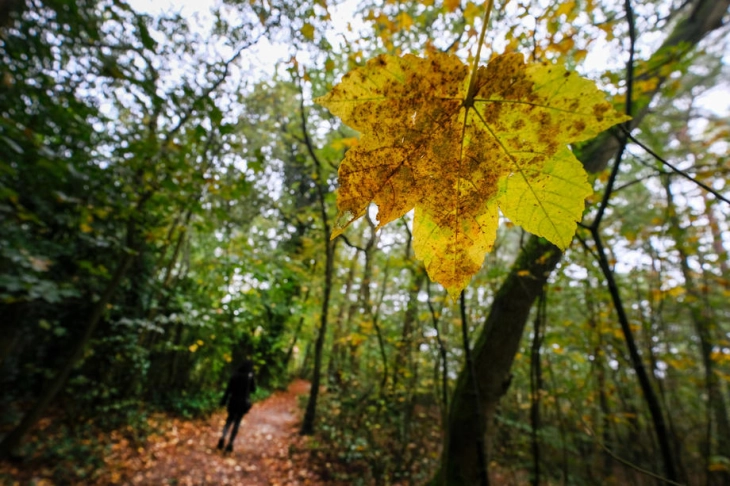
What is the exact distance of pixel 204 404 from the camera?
7082 millimetres

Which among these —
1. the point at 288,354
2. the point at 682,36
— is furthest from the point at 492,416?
the point at 288,354

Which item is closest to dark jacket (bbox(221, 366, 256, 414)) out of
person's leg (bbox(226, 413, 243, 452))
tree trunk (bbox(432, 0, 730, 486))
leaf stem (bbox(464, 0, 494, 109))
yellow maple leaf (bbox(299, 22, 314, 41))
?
person's leg (bbox(226, 413, 243, 452))

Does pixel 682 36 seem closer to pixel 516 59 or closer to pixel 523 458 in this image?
pixel 516 59

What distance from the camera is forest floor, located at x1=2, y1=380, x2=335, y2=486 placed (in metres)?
4.18

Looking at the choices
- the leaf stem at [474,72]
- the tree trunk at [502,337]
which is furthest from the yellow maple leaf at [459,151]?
the tree trunk at [502,337]

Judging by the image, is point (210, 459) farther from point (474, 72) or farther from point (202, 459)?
point (474, 72)

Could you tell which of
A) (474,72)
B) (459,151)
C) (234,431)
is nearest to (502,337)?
(459,151)

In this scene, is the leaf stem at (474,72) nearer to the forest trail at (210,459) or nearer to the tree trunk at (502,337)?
the tree trunk at (502,337)

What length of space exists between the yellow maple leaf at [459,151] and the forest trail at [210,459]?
540 cm

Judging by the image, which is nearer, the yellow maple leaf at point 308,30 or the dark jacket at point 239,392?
the yellow maple leaf at point 308,30

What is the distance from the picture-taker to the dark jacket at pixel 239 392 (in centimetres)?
551

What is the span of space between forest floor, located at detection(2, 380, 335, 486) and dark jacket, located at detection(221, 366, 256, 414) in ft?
2.43

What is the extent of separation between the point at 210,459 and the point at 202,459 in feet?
0.39

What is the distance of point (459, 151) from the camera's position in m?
0.74
